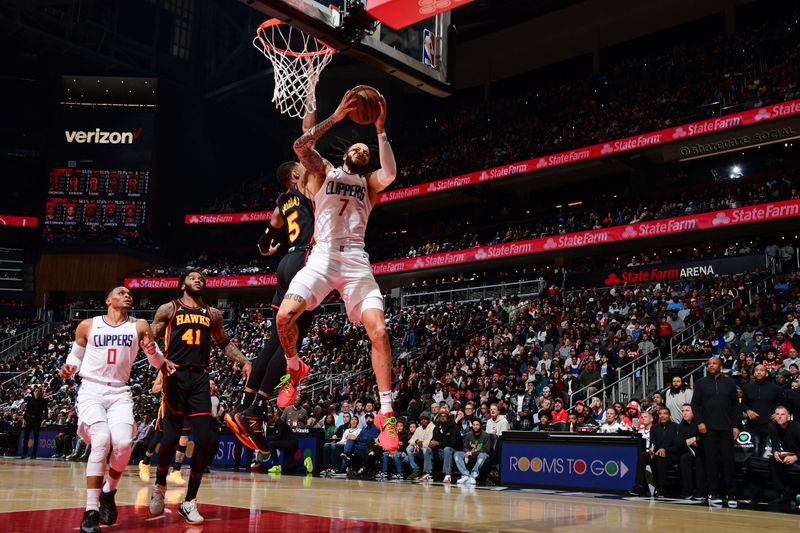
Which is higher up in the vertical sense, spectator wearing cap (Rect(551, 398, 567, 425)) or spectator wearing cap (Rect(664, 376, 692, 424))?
spectator wearing cap (Rect(664, 376, 692, 424))

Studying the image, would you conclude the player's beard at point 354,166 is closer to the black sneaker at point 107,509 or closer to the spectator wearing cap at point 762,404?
the black sneaker at point 107,509

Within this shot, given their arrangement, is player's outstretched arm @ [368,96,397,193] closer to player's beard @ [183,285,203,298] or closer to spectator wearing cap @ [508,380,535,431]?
player's beard @ [183,285,203,298]

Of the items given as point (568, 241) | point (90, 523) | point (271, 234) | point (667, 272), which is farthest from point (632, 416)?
point (568, 241)

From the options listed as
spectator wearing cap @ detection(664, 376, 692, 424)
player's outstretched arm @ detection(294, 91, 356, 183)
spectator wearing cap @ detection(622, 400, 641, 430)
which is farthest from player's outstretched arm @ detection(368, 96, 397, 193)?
spectator wearing cap @ detection(664, 376, 692, 424)

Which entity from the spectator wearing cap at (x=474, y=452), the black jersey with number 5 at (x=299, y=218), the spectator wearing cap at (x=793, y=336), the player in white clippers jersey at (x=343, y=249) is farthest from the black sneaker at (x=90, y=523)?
the spectator wearing cap at (x=793, y=336)

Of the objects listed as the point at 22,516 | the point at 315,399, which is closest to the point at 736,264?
the point at 315,399

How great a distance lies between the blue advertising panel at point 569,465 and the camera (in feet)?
38.0

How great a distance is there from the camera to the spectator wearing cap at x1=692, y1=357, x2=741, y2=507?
9805 millimetres

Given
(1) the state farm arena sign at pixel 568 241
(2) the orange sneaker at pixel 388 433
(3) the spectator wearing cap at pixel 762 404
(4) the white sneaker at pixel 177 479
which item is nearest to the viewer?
(2) the orange sneaker at pixel 388 433

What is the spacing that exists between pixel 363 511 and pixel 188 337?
8.28 feet

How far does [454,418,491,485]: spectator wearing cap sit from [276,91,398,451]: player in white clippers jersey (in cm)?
802

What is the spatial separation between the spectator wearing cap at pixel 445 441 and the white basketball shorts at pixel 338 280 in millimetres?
8473

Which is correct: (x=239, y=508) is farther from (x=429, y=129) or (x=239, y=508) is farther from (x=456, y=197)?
(x=429, y=129)

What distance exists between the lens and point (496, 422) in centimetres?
1415
